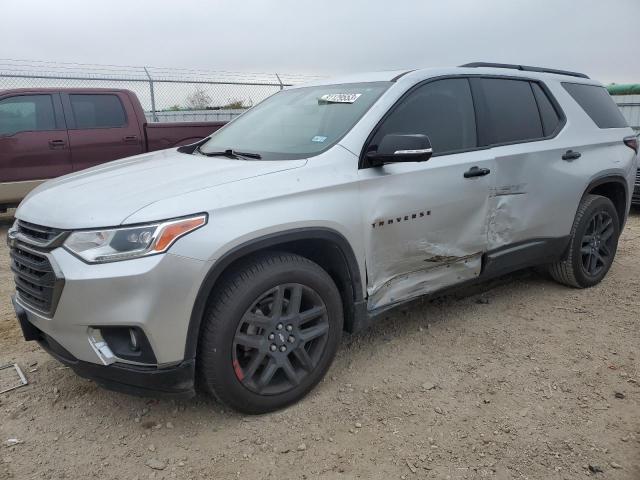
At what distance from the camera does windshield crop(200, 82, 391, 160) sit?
10.2 ft

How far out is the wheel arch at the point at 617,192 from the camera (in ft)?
15.1

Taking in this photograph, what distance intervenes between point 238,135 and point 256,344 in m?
1.66

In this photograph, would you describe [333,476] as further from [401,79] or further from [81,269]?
[401,79]

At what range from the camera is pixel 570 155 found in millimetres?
4105

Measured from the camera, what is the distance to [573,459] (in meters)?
2.46

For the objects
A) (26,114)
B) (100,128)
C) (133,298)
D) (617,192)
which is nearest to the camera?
(133,298)

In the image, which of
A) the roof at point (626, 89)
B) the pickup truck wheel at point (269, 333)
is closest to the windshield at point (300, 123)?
the pickup truck wheel at point (269, 333)

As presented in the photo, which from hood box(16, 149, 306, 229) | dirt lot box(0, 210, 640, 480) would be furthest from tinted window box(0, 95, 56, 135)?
hood box(16, 149, 306, 229)

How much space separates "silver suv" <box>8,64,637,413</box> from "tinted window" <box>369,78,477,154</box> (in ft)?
0.04

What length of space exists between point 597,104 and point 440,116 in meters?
2.01

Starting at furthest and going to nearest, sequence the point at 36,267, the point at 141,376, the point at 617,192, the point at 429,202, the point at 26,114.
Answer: the point at 26,114, the point at 617,192, the point at 429,202, the point at 36,267, the point at 141,376

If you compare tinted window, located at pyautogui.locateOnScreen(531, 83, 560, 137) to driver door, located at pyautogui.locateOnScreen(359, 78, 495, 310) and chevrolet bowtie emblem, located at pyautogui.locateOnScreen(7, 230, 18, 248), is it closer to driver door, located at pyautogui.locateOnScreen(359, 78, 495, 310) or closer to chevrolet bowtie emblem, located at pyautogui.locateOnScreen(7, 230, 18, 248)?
driver door, located at pyautogui.locateOnScreen(359, 78, 495, 310)

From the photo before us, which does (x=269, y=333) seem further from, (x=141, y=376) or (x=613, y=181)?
(x=613, y=181)

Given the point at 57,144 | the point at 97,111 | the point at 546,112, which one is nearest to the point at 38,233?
the point at 546,112
